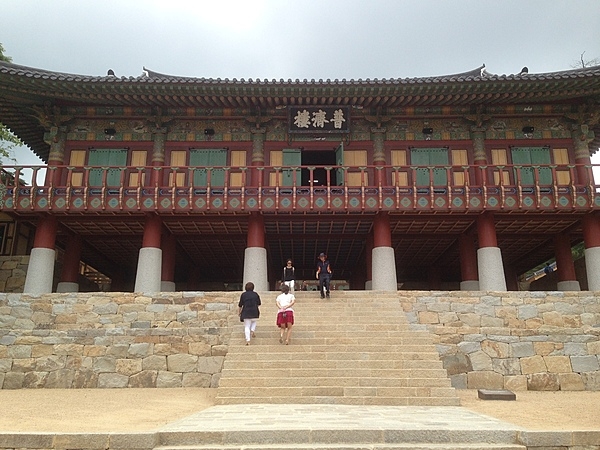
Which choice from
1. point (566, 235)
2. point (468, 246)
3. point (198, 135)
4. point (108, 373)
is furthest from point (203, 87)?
point (566, 235)

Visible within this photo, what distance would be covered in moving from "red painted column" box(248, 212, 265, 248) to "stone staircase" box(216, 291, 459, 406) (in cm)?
560

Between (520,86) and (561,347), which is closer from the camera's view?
(561,347)

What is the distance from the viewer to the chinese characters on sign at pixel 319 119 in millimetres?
18344

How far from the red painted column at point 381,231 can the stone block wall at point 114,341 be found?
7244 mm

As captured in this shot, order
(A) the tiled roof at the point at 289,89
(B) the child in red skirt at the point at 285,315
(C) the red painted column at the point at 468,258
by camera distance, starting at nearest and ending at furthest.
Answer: (B) the child in red skirt at the point at 285,315 < (A) the tiled roof at the point at 289,89 < (C) the red painted column at the point at 468,258

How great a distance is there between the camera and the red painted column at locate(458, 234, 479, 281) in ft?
61.0

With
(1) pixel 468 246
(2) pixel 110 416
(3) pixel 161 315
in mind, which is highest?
(1) pixel 468 246

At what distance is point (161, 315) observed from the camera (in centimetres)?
1157

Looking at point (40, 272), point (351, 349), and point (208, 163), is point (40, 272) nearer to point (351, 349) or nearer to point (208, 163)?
point (208, 163)

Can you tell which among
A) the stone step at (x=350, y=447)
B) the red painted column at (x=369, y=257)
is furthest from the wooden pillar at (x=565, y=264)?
the stone step at (x=350, y=447)

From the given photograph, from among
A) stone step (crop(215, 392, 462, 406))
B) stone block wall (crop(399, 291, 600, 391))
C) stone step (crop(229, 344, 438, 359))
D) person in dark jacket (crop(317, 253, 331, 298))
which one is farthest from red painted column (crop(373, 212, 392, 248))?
stone step (crop(215, 392, 462, 406))

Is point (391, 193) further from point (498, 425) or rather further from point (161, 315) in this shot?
point (498, 425)

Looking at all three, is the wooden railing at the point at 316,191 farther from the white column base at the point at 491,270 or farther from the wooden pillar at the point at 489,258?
the white column base at the point at 491,270

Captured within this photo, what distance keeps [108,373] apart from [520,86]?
15.8 metres
